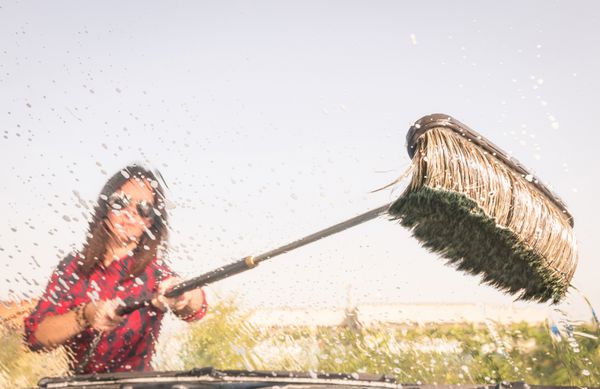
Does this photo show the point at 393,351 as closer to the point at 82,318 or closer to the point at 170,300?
the point at 170,300

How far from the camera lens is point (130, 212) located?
416 cm

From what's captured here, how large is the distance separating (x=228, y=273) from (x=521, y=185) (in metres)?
1.92

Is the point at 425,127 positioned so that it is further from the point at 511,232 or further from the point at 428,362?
the point at 428,362

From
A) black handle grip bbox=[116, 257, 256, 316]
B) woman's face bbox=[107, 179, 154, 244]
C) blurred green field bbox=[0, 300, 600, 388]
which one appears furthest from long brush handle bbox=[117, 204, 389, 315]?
blurred green field bbox=[0, 300, 600, 388]

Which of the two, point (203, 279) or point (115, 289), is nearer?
point (203, 279)

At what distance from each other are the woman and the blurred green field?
61.4 inches

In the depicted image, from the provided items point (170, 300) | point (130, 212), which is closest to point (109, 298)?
point (170, 300)

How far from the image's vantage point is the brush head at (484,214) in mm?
3119

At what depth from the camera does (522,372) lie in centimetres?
644

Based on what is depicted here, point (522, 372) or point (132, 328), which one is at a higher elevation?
point (132, 328)

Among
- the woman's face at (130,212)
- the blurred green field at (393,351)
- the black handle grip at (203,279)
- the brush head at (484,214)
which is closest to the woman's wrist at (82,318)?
the black handle grip at (203,279)

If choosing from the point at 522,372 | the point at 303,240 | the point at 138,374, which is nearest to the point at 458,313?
the point at 522,372

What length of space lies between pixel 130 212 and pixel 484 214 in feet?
8.24

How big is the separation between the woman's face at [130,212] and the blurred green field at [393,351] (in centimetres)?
189
